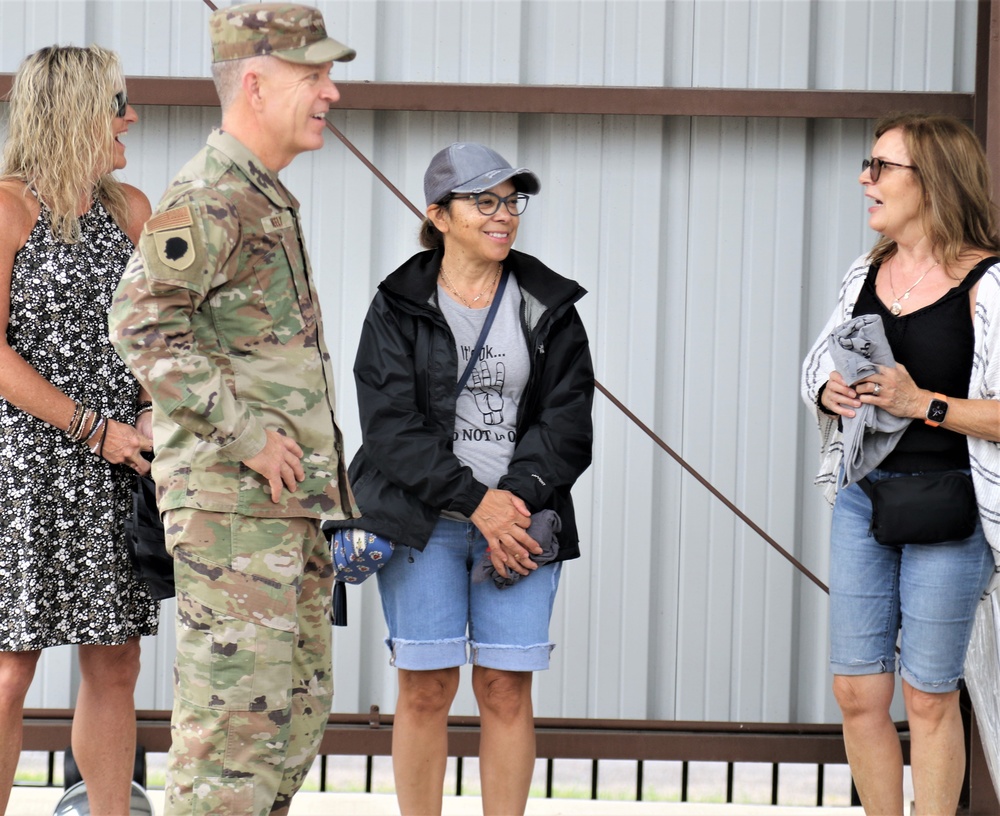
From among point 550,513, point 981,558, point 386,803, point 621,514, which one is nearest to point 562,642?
point 621,514

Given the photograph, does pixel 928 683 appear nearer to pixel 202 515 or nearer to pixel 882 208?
pixel 882 208

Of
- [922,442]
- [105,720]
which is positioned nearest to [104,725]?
[105,720]

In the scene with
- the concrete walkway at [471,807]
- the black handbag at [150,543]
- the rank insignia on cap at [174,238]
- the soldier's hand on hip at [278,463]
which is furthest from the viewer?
the concrete walkway at [471,807]

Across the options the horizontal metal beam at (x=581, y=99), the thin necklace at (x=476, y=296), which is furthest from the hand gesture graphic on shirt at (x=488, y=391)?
the horizontal metal beam at (x=581, y=99)

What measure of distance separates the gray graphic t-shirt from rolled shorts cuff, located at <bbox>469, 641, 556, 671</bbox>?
0.39m

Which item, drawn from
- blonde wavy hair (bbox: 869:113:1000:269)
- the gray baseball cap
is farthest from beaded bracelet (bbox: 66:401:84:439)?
blonde wavy hair (bbox: 869:113:1000:269)

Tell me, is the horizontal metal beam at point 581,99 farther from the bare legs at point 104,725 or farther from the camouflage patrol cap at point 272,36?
the bare legs at point 104,725

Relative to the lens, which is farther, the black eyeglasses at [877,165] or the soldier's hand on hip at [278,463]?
the black eyeglasses at [877,165]

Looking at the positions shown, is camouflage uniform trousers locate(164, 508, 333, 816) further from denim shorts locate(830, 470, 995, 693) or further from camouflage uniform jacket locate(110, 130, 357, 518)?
denim shorts locate(830, 470, 995, 693)

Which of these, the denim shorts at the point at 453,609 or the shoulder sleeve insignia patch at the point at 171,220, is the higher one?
the shoulder sleeve insignia patch at the point at 171,220

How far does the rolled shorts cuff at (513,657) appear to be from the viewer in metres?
3.00

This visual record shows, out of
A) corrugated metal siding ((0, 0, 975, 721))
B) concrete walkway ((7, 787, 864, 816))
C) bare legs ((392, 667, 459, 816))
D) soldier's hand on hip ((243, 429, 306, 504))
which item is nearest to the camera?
soldier's hand on hip ((243, 429, 306, 504))

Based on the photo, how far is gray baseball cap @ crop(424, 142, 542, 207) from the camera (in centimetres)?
303

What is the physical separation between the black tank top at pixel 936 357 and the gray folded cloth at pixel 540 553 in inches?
32.3
